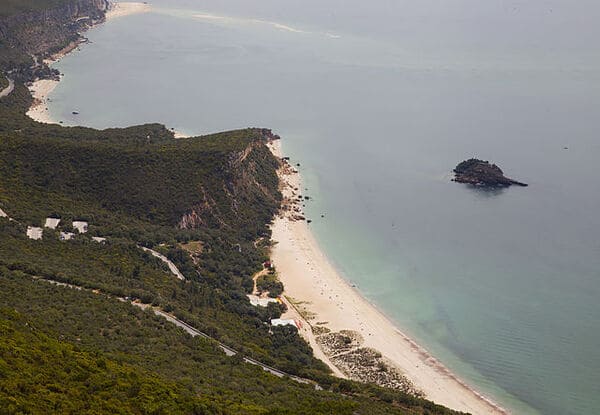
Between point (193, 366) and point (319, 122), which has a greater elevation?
point (319, 122)

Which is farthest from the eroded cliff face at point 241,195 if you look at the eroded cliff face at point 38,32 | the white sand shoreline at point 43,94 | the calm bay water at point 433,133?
the eroded cliff face at point 38,32

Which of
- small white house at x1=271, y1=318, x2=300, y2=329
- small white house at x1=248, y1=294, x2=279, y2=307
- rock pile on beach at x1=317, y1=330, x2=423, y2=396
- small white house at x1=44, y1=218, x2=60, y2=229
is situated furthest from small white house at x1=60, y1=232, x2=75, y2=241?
rock pile on beach at x1=317, y1=330, x2=423, y2=396

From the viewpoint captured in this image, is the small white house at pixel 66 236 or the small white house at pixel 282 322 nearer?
the small white house at pixel 282 322

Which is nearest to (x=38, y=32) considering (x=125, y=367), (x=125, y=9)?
(x=125, y=9)

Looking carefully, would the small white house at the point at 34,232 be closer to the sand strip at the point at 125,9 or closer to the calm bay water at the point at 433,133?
the calm bay water at the point at 433,133

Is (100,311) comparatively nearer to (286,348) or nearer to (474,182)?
(286,348)

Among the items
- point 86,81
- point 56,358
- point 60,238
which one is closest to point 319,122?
point 86,81

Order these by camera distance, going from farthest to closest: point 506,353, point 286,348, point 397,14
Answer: point 397,14, point 506,353, point 286,348
